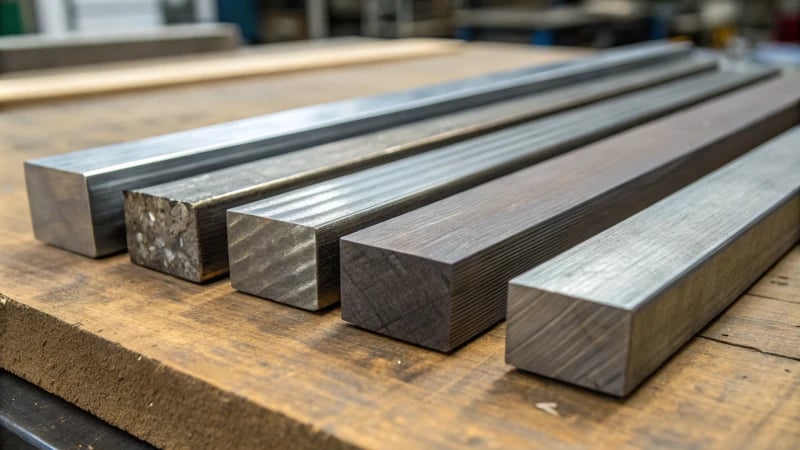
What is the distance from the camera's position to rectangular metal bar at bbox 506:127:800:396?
55 cm

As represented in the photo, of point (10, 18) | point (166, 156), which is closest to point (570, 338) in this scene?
point (166, 156)

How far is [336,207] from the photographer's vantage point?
0.76 m

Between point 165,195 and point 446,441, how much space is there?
428 mm

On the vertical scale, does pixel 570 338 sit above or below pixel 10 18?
below

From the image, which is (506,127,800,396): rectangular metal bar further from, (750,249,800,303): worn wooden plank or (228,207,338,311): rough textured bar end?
(228,207,338,311): rough textured bar end

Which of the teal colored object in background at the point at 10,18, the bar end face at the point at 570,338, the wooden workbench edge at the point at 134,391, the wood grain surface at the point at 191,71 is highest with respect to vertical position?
the teal colored object in background at the point at 10,18

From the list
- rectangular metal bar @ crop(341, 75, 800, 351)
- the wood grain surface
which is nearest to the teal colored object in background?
the wood grain surface

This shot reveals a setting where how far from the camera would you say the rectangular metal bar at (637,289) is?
1.82ft

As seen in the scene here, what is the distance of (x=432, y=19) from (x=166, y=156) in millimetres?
5889

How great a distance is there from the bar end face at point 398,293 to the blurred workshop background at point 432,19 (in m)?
4.06

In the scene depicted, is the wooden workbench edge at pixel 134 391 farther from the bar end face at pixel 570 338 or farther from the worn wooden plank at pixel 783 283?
the worn wooden plank at pixel 783 283

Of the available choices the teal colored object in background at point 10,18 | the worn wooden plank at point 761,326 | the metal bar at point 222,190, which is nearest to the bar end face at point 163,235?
the metal bar at point 222,190

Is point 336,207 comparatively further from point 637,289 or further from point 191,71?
point 191,71

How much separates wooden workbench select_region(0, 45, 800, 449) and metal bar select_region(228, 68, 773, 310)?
0.03 metres
